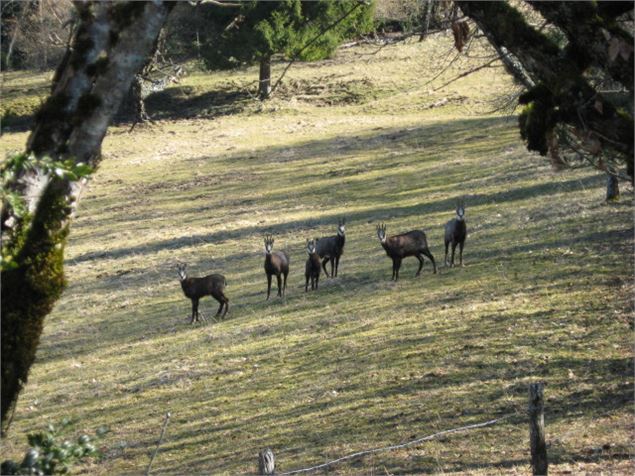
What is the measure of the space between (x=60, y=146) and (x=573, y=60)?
2511mm

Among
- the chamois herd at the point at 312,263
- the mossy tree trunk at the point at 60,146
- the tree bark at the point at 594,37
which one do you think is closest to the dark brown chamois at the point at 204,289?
the chamois herd at the point at 312,263

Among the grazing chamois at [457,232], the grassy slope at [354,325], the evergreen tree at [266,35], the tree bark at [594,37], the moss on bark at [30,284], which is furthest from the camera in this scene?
the evergreen tree at [266,35]

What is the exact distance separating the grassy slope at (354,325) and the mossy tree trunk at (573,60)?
6.34 metres

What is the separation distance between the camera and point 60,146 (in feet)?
16.8

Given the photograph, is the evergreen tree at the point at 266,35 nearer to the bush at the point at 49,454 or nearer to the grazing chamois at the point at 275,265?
the grazing chamois at the point at 275,265

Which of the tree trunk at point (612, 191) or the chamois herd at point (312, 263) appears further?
the tree trunk at point (612, 191)

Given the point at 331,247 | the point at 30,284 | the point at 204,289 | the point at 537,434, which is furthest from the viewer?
the point at 331,247

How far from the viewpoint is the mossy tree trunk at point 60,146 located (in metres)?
5.01

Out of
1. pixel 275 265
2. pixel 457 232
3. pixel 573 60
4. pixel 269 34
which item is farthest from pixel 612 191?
pixel 269 34

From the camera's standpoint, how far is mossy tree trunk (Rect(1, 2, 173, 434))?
5.01 metres

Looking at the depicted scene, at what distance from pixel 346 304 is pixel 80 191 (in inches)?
614

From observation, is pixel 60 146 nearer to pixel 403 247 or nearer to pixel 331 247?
pixel 403 247

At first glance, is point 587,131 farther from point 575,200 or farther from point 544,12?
point 575,200

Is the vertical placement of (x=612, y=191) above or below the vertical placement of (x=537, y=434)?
below
